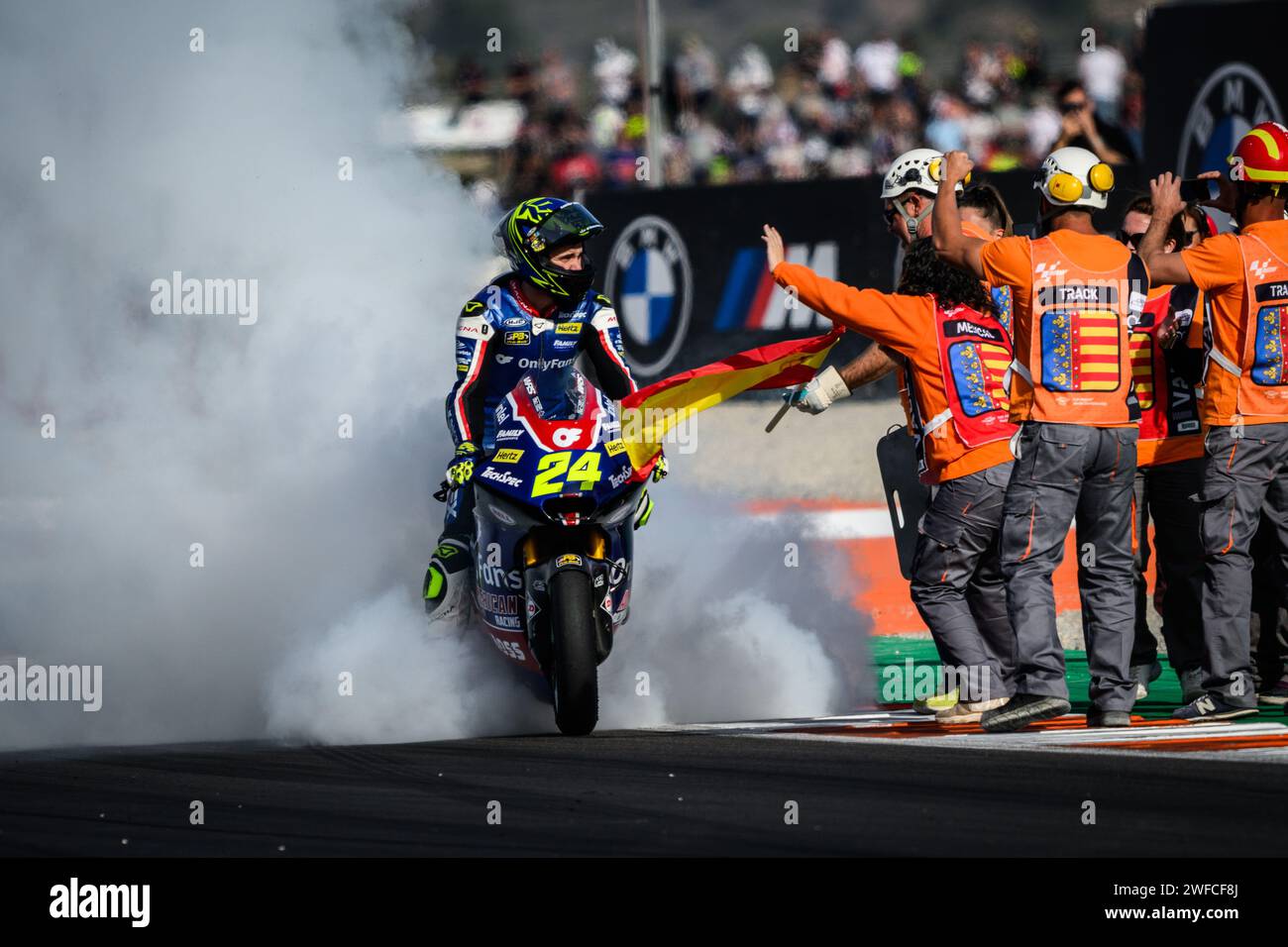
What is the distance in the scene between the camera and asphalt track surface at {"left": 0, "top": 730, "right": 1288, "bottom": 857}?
19.0 ft

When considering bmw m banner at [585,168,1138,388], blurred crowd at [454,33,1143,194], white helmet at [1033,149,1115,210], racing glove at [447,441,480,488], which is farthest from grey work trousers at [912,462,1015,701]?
blurred crowd at [454,33,1143,194]

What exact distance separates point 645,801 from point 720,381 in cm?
302

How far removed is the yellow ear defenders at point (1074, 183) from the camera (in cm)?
801

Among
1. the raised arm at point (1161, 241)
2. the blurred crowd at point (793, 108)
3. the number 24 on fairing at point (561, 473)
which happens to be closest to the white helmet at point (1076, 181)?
the raised arm at point (1161, 241)

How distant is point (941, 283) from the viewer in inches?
334

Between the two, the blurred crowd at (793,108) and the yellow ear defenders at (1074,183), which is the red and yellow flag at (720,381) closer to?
the yellow ear defenders at (1074,183)

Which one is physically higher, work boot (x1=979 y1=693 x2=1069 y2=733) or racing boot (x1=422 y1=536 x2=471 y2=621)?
racing boot (x1=422 y1=536 x2=471 y2=621)

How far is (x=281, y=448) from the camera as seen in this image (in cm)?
1075

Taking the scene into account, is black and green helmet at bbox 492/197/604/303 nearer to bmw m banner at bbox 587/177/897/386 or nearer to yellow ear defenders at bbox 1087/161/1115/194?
yellow ear defenders at bbox 1087/161/1115/194

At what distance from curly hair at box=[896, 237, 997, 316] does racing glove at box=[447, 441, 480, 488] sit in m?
1.77

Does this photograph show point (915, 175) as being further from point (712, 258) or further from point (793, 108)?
point (793, 108)

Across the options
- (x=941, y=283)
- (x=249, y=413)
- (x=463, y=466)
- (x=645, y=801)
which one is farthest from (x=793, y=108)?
(x=645, y=801)

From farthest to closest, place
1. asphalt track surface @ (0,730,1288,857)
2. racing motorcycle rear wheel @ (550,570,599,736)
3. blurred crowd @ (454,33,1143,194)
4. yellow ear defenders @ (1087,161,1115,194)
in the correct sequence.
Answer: blurred crowd @ (454,33,1143,194)
yellow ear defenders @ (1087,161,1115,194)
racing motorcycle rear wheel @ (550,570,599,736)
asphalt track surface @ (0,730,1288,857)

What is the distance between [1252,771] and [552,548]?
2.67m
